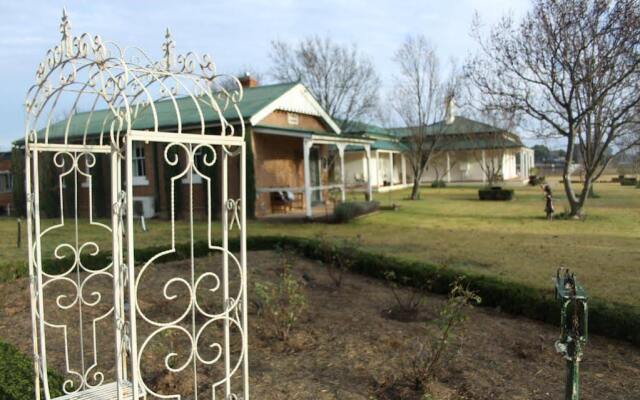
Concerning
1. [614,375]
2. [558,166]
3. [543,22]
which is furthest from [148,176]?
[558,166]

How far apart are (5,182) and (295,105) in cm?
1603

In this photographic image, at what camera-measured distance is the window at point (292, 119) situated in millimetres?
19109

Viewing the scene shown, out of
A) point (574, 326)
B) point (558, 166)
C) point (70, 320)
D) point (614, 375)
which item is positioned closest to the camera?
point (574, 326)

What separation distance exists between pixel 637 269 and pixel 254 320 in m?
6.59

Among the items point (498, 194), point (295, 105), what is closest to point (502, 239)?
point (295, 105)

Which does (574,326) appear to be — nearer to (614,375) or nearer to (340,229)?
(614,375)

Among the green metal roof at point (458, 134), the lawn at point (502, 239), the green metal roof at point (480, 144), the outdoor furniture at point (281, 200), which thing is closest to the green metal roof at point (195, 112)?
the outdoor furniture at point (281, 200)

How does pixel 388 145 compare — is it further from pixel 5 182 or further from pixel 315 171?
pixel 5 182

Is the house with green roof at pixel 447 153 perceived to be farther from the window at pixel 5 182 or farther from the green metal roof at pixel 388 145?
the window at pixel 5 182

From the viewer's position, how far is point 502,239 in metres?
12.0

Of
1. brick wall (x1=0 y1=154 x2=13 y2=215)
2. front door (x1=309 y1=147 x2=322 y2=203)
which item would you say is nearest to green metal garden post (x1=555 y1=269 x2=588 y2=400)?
front door (x1=309 y1=147 x2=322 y2=203)

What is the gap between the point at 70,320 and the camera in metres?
5.94

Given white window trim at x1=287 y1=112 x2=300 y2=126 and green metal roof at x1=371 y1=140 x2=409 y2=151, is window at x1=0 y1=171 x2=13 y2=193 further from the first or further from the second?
green metal roof at x1=371 y1=140 x2=409 y2=151

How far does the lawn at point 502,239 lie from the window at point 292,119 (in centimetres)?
500
